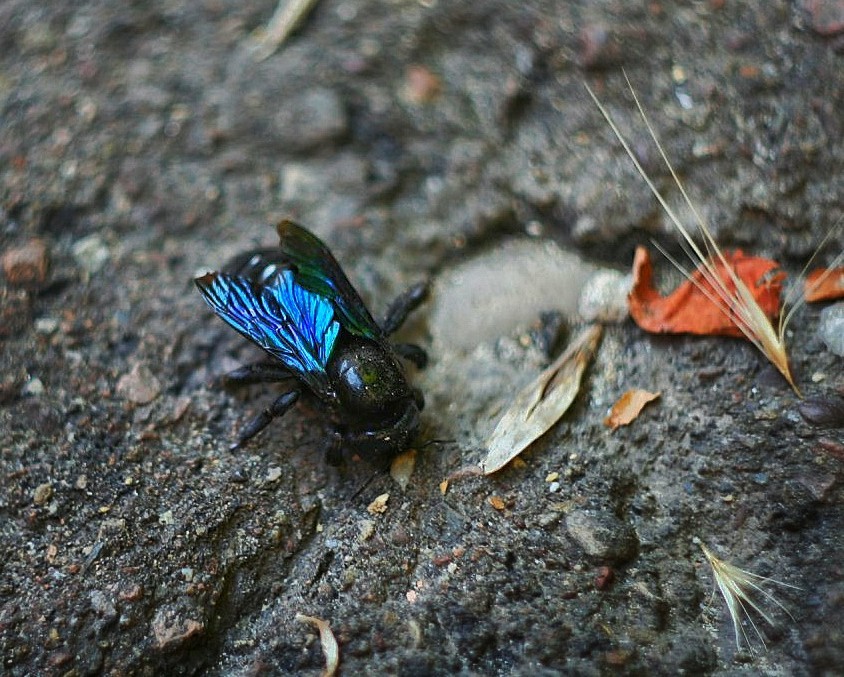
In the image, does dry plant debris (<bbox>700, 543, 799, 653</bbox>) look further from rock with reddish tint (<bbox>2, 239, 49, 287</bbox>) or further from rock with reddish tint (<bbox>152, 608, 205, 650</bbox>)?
rock with reddish tint (<bbox>2, 239, 49, 287</bbox>)

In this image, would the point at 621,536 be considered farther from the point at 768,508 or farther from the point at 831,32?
the point at 831,32

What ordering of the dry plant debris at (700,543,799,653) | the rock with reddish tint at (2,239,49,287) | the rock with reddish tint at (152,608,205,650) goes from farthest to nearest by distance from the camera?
the rock with reddish tint at (2,239,49,287) → the rock with reddish tint at (152,608,205,650) → the dry plant debris at (700,543,799,653)

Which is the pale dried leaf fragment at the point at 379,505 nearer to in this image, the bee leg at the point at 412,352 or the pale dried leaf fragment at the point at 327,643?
the pale dried leaf fragment at the point at 327,643

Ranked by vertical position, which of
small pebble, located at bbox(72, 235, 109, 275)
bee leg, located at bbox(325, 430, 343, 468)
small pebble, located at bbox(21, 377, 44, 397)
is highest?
small pebble, located at bbox(72, 235, 109, 275)

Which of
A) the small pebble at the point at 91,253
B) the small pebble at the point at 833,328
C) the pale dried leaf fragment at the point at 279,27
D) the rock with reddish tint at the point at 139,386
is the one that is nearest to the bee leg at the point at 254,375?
the rock with reddish tint at the point at 139,386

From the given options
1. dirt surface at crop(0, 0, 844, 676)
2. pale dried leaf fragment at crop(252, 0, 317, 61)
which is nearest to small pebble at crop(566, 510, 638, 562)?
dirt surface at crop(0, 0, 844, 676)

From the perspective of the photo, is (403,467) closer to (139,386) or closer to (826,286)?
(139,386)
